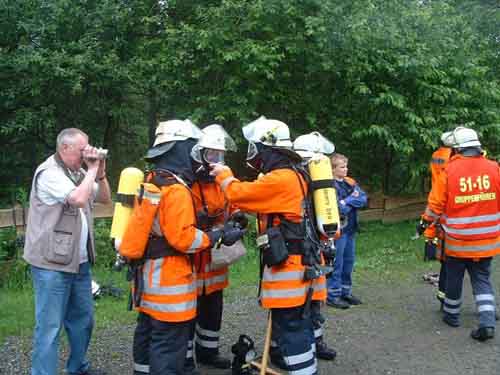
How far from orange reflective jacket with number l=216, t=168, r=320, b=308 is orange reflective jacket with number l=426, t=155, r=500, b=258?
87.7 inches

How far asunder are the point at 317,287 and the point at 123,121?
681 cm

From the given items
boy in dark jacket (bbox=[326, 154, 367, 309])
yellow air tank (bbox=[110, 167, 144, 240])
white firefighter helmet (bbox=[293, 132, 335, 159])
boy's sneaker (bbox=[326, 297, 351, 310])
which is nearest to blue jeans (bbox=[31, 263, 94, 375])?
yellow air tank (bbox=[110, 167, 144, 240])

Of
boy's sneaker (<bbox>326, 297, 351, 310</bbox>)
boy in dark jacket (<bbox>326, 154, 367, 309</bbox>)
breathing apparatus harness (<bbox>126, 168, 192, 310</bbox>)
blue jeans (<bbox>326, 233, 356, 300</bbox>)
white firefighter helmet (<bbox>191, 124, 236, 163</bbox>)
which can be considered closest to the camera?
breathing apparatus harness (<bbox>126, 168, 192, 310</bbox>)

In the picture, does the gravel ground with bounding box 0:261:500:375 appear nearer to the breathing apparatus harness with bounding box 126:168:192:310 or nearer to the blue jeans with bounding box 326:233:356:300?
the blue jeans with bounding box 326:233:356:300

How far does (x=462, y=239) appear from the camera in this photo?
555cm

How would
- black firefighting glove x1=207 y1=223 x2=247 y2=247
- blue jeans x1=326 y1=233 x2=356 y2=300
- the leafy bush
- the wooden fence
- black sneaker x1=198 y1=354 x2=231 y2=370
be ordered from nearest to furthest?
black firefighting glove x1=207 y1=223 x2=247 y2=247 → black sneaker x1=198 y1=354 x2=231 y2=370 → blue jeans x1=326 y1=233 x2=356 y2=300 → the leafy bush → the wooden fence

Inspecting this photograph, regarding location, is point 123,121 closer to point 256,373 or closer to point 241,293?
point 241,293

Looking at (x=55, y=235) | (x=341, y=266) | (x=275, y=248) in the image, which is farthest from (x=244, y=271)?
(x=55, y=235)

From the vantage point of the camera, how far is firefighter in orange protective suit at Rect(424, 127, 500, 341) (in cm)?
553

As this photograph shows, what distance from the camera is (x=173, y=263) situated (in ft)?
12.6

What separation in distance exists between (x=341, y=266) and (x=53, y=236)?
3.59m

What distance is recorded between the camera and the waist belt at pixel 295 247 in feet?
13.5

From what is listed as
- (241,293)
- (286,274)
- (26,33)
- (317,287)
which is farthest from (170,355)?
(26,33)

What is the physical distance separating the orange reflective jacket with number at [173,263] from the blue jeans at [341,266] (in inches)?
113
